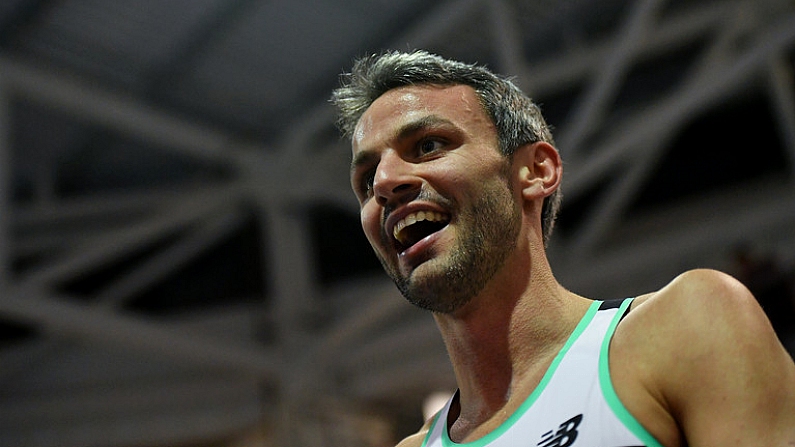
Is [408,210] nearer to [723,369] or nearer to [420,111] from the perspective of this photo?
[420,111]

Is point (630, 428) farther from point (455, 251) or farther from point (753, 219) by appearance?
point (753, 219)

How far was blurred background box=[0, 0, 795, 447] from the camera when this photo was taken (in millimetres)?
9281

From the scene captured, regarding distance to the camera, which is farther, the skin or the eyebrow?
the eyebrow

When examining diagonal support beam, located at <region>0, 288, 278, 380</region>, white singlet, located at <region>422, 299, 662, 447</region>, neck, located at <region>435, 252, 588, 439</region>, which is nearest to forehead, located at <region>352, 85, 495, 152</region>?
neck, located at <region>435, 252, 588, 439</region>

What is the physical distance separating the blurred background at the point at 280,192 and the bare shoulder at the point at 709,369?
6818 mm

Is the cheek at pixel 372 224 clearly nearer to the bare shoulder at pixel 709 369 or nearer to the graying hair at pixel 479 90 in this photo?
the graying hair at pixel 479 90

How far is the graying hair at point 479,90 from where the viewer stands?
7.74 ft

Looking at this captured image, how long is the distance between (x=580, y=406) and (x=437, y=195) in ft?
1.90

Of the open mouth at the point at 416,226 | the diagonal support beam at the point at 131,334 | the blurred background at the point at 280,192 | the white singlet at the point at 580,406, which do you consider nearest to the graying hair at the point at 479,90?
the open mouth at the point at 416,226

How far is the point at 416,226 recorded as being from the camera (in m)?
2.24

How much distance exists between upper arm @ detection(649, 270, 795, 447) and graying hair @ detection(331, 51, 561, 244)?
63 cm

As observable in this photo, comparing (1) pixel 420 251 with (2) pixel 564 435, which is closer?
(2) pixel 564 435

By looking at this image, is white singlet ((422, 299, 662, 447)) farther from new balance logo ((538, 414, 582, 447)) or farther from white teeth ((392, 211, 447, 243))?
white teeth ((392, 211, 447, 243))

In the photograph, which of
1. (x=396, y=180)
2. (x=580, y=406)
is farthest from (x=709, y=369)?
(x=396, y=180)
